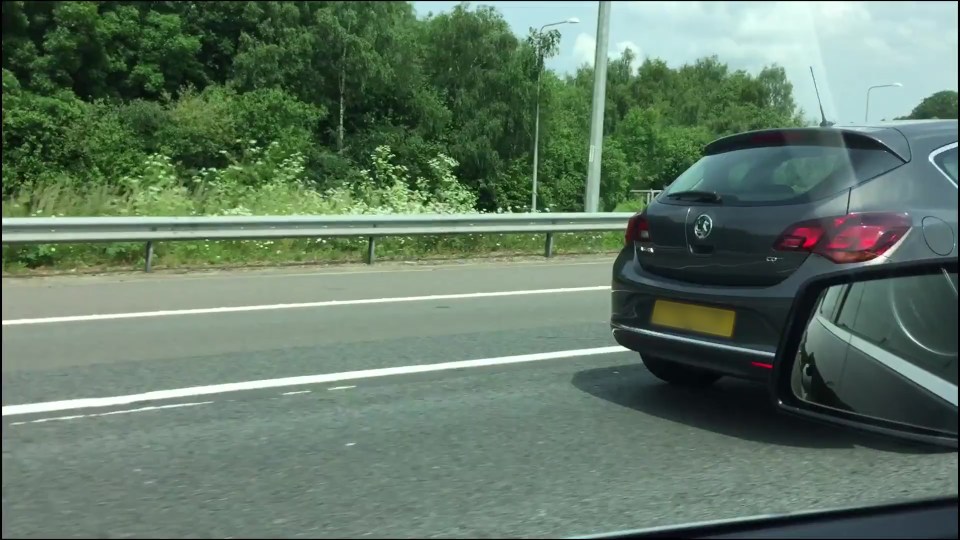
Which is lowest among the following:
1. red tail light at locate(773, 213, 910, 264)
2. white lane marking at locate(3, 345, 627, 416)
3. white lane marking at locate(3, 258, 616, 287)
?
white lane marking at locate(3, 258, 616, 287)

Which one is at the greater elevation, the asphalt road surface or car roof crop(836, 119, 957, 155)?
car roof crop(836, 119, 957, 155)

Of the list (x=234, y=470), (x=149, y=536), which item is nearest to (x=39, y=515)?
(x=149, y=536)

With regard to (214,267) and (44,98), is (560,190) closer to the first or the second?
(214,267)

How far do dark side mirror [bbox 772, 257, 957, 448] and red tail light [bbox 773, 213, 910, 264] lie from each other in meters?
1.58

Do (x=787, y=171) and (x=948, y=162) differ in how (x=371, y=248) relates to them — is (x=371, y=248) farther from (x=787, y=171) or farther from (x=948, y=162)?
(x=948, y=162)

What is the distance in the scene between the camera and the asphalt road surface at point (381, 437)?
370 cm

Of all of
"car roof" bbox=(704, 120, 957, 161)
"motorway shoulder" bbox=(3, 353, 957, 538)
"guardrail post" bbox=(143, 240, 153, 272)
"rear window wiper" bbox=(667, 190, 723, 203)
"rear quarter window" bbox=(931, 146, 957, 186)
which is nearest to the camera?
"motorway shoulder" bbox=(3, 353, 957, 538)

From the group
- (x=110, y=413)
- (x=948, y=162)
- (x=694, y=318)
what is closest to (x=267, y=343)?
(x=110, y=413)

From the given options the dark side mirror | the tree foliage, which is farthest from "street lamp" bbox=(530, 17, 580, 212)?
the dark side mirror

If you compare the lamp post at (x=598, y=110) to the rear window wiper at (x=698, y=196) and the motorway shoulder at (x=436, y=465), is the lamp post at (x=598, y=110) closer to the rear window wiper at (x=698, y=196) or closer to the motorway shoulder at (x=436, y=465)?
the rear window wiper at (x=698, y=196)

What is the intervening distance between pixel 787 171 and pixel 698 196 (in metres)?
0.51

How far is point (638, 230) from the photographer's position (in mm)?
5621

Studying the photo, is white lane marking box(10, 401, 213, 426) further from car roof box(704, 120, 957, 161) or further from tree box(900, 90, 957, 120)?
tree box(900, 90, 957, 120)

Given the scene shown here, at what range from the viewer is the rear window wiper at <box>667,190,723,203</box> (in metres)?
5.18
